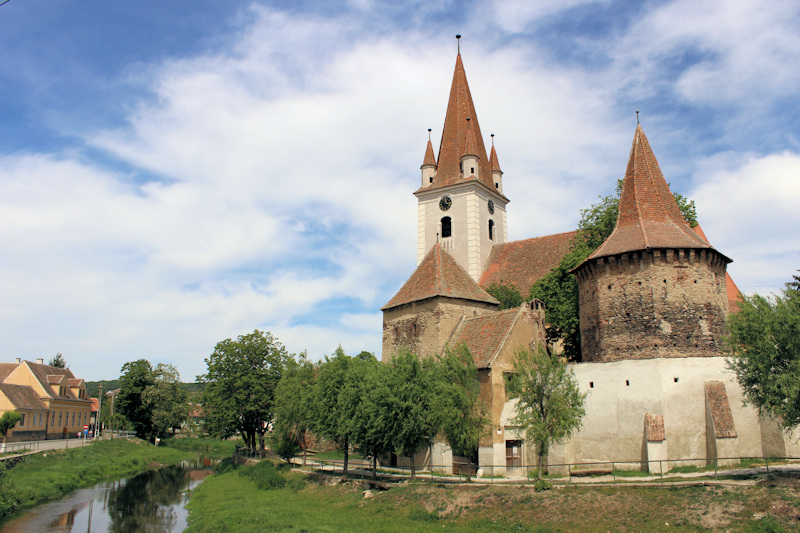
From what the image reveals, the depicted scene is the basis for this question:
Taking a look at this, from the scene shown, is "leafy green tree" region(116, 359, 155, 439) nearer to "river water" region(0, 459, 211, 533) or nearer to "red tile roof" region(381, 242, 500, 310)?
"river water" region(0, 459, 211, 533)

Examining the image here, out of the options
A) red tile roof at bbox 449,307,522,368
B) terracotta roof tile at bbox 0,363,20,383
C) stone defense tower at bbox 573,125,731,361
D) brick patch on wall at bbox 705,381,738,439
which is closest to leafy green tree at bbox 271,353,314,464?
red tile roof at bbox 449,307,522,368

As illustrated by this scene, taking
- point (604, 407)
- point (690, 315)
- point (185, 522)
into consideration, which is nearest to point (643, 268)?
point (690, 315)

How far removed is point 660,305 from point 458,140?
32.9 metres

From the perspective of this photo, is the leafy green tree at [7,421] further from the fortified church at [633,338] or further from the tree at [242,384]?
the fortified church at [633,338]

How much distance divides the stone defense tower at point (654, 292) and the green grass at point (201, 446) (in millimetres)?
49673

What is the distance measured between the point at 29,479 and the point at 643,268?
113 feet

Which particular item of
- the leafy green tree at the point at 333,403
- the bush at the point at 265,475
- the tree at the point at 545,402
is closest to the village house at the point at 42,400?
the bush at the point at 265,475

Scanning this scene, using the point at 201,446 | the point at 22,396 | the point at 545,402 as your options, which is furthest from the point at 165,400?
the point at 545,402

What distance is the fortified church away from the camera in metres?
23.9

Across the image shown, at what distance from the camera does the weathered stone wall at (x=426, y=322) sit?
32.2 metres

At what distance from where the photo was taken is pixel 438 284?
1305 inches

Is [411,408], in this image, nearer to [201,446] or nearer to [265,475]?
[265,475]

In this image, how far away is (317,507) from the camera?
2538cm

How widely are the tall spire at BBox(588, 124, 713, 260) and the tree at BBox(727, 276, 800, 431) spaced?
670 cm
